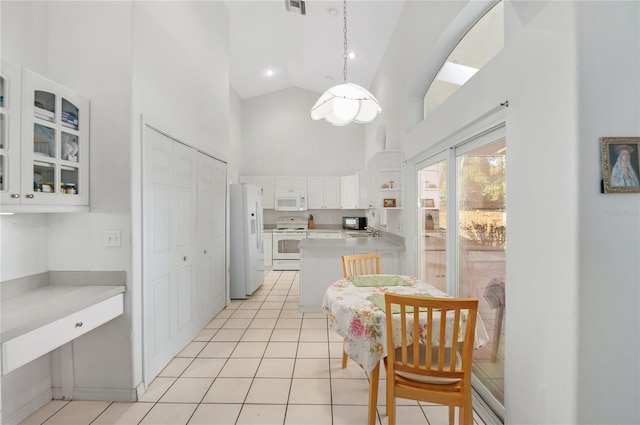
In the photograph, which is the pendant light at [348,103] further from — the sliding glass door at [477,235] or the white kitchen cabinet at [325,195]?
the white kitchen cabinet at [325,195]

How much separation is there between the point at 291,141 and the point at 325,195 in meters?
1.58

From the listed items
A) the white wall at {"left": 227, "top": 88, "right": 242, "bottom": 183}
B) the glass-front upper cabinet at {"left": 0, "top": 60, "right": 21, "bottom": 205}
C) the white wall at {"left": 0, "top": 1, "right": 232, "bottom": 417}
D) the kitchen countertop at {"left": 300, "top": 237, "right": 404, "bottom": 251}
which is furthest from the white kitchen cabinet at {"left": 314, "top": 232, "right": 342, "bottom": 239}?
the glass-front upper cabinet at {"left": 0, "top": 60, "right": 21, "bottom": 205}

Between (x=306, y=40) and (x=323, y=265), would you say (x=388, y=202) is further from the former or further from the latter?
(x=306, y=40)

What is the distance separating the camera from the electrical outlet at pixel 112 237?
2033 millimetres

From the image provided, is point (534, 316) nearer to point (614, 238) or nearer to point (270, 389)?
point (614, 238)

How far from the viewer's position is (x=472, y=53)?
2352mm

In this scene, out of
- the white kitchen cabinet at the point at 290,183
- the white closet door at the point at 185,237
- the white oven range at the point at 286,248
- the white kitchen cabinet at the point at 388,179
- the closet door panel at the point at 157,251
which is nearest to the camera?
the closet door panel at the point at 157,251

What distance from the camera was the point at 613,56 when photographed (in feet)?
3.94

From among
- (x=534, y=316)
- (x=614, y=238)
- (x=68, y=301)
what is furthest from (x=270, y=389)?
(x=614, y=238)

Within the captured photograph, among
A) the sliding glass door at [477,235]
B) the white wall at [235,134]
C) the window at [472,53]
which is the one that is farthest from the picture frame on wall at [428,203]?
the white wall at [235,134]

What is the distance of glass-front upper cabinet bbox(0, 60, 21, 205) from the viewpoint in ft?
4.96

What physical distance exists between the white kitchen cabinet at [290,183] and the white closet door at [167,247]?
11.8 feet

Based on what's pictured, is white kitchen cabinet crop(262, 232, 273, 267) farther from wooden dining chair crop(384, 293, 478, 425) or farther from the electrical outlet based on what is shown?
wooden dining chair crop(384, 293, 478, 425)

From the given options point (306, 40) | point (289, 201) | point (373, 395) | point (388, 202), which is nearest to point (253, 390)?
point (373, 395)
